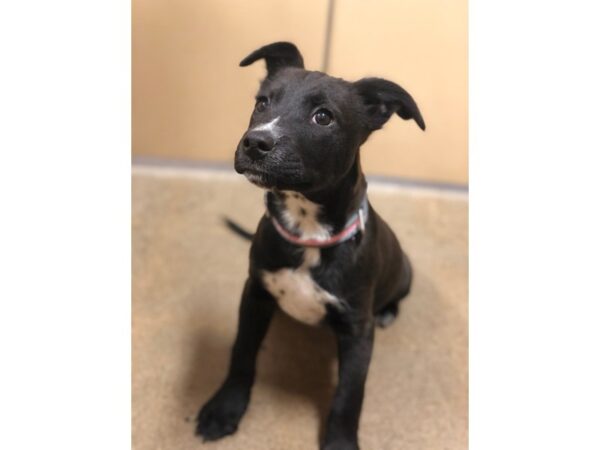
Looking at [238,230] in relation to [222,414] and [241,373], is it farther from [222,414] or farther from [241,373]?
[222,414]

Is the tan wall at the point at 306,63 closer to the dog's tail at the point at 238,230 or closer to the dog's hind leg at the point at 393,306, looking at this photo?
the dog's tail at the point at 238,230

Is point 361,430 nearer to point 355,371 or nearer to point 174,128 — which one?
point 355,371

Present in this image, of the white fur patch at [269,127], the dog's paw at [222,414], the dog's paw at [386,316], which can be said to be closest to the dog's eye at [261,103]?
the white fur patch at [269,127]

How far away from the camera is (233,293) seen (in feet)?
8.13

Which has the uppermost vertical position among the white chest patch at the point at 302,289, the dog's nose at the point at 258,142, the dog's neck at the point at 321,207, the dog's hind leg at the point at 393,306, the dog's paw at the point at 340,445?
the dog's nose at the point at 258,142

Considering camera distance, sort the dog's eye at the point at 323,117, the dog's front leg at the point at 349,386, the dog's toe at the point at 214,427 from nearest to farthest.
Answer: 1. the dog's eye at the point at 323,117
2. the dog's front leg at the point at 349,386
3. the dog's toe at the point at 214,427

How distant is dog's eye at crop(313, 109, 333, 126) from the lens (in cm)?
150

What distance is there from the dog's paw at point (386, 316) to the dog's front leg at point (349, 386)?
54 centimetres

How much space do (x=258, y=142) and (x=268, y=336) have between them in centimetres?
111

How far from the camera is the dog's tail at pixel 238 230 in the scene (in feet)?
8.88

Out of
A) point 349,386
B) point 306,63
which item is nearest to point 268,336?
point 349,386

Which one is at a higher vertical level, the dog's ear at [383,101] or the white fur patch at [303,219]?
the dog's ear at [383,101]

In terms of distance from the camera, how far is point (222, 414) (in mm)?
1954

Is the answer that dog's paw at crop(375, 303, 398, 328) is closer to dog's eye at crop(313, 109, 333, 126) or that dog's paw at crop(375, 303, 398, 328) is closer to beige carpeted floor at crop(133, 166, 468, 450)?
beige carpeted floor at crop(133, 166, 468, 450)
